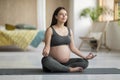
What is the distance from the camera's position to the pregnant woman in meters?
3.61

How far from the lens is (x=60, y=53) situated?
145 inches

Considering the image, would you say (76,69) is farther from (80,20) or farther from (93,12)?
(80,20)

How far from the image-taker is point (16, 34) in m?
8.13

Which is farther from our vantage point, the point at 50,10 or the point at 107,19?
the point at 50,10

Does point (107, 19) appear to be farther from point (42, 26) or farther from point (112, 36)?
point (42, 26)

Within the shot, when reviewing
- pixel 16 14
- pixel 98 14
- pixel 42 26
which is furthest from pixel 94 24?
pixel 16 14

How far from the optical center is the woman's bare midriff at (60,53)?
369 centimetres

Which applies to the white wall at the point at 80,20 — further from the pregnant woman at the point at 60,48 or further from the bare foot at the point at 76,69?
the bare foot at the point at 76,69

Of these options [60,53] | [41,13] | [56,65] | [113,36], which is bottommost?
[113,36]

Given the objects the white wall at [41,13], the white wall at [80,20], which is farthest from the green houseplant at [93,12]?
the white wall at [41,13]

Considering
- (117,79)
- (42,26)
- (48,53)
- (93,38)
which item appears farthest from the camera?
(42,26)

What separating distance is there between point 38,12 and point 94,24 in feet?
8.56

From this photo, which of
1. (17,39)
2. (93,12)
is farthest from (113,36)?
(17,39)

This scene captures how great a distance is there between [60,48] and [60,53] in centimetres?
6
